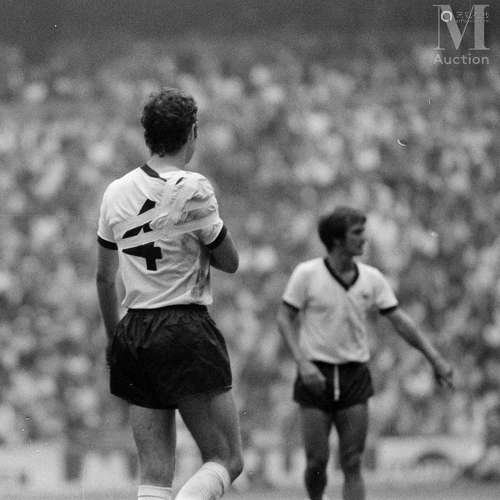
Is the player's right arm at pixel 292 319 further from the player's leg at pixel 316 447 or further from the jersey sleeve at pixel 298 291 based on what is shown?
the player's leg at pixel 316 447

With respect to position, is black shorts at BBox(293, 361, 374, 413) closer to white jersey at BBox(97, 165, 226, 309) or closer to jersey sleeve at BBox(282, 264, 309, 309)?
jersey sleeve at BBox(282, 264, 309, 309)

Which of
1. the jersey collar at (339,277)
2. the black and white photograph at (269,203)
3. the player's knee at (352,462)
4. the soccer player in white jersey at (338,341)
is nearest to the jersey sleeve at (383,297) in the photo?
the soccer player in white jersey at (338,341)

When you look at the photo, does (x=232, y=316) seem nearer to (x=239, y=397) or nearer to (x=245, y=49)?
(x=239, y=397)

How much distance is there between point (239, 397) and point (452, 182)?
4037 millimetres

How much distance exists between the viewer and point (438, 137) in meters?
14.5

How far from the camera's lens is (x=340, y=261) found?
673cm

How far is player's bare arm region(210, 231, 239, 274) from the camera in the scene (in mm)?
4270

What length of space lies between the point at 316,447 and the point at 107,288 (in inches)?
94.8

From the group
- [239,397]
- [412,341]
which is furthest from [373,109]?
[412,341]

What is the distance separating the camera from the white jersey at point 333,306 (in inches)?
261

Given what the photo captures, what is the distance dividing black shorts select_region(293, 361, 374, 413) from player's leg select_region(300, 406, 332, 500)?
0.17 feet

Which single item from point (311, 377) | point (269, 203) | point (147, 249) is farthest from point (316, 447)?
point (269, 203)

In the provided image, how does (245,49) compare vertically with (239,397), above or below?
above

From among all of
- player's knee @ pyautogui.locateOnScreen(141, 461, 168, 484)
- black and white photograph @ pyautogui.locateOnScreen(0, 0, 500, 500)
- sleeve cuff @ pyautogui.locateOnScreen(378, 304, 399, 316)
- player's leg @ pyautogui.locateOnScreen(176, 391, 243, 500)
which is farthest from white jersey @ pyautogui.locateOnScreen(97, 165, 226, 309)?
black and white photograph @ pyautogui.locateOnScreen(0, 0, 500, 500)
